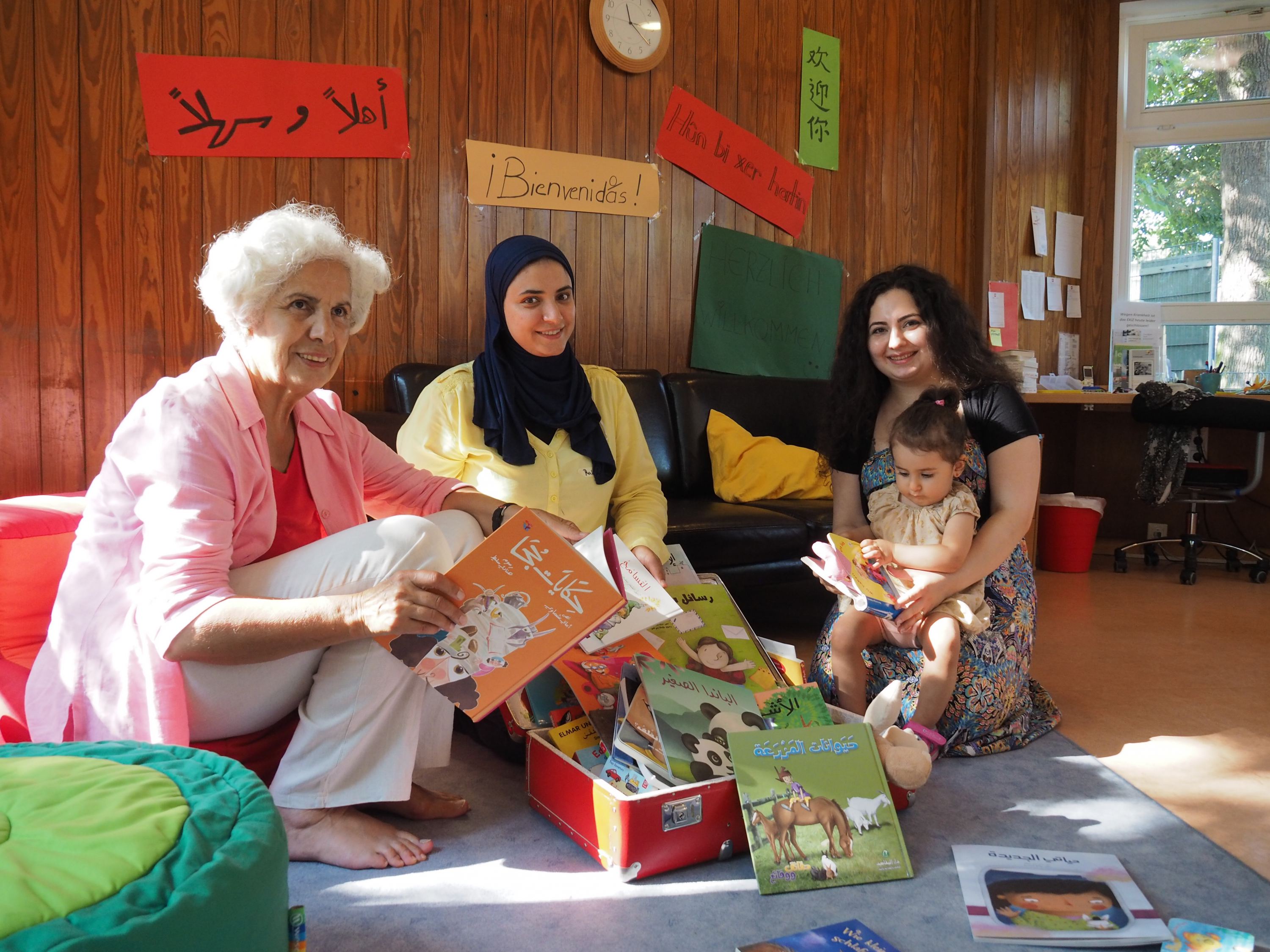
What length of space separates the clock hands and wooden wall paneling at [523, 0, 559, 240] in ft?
0.93

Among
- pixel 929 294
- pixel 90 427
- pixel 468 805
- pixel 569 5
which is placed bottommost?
pixel 468 805

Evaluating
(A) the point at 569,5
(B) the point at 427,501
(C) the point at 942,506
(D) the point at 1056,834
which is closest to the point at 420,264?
(A) the point at 569,5

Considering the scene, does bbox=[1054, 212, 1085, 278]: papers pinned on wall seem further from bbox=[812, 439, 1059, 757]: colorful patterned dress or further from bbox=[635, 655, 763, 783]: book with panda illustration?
bbox=[635, 655, 763, 783]: book with panda illustration

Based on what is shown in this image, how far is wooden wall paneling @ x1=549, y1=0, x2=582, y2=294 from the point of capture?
3.20 m

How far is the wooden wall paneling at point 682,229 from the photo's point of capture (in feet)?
11.4

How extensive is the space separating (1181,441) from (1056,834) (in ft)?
9.68

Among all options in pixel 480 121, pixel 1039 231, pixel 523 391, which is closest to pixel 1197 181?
pixel 1039 231

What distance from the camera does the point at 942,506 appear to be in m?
1.96

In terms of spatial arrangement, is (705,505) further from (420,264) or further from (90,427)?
(90,427)

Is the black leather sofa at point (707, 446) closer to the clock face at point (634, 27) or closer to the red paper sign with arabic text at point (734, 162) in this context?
the red paper sign with arabic text at point (734, 162)

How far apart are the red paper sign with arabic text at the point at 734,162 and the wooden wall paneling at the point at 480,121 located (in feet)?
2.12

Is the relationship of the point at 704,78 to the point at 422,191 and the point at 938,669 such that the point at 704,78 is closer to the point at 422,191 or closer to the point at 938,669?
the point at 422,191

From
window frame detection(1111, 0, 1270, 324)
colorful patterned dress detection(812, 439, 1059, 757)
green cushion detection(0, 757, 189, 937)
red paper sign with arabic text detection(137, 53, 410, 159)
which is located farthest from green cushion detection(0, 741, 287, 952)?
window frame detection(1111, 0, 1270, 324)

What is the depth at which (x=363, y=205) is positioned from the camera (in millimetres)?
2895
